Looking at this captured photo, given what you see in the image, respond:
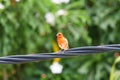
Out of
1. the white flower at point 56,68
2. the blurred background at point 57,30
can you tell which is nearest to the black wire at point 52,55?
the blurred background at point 57,30

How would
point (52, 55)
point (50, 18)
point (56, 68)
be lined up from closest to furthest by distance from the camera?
point (52, 55) < point (50, 18) < point (56, 68)

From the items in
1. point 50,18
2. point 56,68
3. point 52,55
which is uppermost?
point 50,18

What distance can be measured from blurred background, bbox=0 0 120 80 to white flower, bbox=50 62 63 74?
5 centimetres

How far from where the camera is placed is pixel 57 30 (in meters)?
3.14

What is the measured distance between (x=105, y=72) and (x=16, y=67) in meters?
0.65

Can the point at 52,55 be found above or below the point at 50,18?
below

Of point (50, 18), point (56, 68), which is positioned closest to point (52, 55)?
point (50, 18)

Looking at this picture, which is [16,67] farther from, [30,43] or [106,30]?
[106,30]

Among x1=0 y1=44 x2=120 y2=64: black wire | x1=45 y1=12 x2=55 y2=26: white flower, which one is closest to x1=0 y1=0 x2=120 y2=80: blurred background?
x1=45 y1=12 x2=55 y2=26: white flower

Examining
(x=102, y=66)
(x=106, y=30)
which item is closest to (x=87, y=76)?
(x=102, y=66)

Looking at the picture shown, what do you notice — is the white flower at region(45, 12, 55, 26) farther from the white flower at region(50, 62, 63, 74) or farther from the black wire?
the black wire

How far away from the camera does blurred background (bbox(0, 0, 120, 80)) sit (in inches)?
120

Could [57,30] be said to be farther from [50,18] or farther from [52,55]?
[52,55]

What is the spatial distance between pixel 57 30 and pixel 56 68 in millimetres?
265
